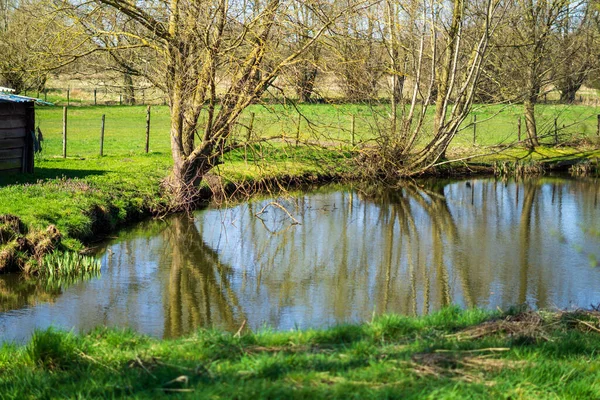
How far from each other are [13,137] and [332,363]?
45.5 feet

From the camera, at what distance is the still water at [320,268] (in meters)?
10.4

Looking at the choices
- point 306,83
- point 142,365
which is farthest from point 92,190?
point 142,365

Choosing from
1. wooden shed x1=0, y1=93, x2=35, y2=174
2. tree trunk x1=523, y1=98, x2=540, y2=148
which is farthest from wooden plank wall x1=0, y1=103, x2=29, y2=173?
tree trunk x1=523, y1=98, x2=540, y2=148

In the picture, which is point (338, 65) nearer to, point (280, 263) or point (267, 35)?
point (267, 35)

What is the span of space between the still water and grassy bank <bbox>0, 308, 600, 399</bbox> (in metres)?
1.04

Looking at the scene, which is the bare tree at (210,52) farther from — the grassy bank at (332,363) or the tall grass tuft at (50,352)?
the tall grass tuft at (50,352)

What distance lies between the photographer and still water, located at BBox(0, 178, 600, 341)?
1035cm

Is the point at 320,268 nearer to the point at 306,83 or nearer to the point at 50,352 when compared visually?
the point at 306,83

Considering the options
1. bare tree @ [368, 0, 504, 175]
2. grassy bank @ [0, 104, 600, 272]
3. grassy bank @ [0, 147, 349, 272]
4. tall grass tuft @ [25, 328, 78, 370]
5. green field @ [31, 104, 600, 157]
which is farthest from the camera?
green field @ [31, 104, 600, 157]

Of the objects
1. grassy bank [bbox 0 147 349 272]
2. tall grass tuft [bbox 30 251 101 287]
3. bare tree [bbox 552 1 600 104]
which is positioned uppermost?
bare tree [bbox 552 1 600 104]

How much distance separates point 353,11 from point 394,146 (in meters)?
7.34

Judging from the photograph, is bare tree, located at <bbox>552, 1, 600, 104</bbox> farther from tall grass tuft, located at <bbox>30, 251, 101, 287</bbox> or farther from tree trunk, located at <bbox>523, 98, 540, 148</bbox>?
tall grass tuft, located at <bbox>30, 251, 101, 287</bbox>

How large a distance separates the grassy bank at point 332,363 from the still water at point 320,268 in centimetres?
104

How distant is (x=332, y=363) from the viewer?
5.80 metres
